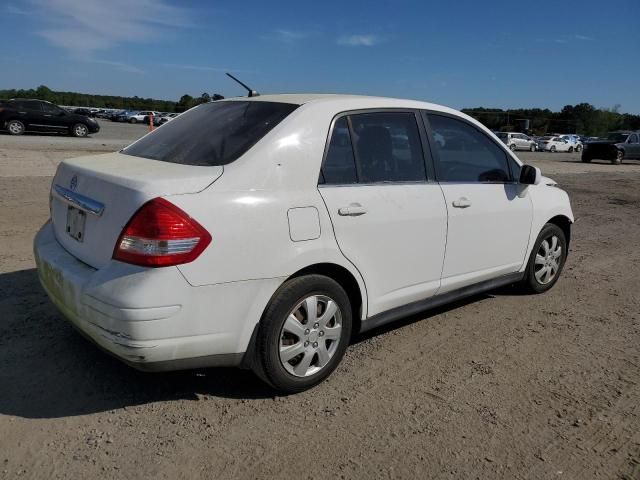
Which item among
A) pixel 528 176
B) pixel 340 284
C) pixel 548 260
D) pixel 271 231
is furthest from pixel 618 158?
pixel 271 231

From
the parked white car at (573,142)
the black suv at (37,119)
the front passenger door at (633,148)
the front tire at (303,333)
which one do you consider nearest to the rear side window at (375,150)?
the front tire at (303,333)

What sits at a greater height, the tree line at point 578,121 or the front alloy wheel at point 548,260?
the tree line at point 578,121

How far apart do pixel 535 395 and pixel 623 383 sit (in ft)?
2.13

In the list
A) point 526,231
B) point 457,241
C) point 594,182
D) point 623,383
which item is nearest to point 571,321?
point 526,231

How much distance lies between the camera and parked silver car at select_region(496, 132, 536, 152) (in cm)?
4076

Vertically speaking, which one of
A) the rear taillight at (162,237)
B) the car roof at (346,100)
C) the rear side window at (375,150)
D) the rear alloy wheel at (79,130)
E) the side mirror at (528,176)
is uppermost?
the car roof at (346,100)

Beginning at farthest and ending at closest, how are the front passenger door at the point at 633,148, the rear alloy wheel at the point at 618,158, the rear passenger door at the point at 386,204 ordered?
the front passenger door at the point at 633,148, the rear alloy wheel at the point at 618,158, the rear passenger door at the point at 386,204

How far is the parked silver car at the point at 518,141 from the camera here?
4076cm

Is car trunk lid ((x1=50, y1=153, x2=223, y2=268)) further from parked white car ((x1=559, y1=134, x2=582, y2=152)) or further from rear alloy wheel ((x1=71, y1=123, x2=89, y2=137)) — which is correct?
parked white car ((x1=559, y1=134, x2=582, y2=152))

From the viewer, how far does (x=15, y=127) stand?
2503 cm

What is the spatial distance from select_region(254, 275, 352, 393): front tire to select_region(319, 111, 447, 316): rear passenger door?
0.86 ft

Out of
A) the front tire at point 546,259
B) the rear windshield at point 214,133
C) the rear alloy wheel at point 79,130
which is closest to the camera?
the rear windshield at point 214,133

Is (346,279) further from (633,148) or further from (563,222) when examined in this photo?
(633,148)

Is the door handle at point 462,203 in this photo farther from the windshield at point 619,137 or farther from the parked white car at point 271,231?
the windshield at point 619,137
